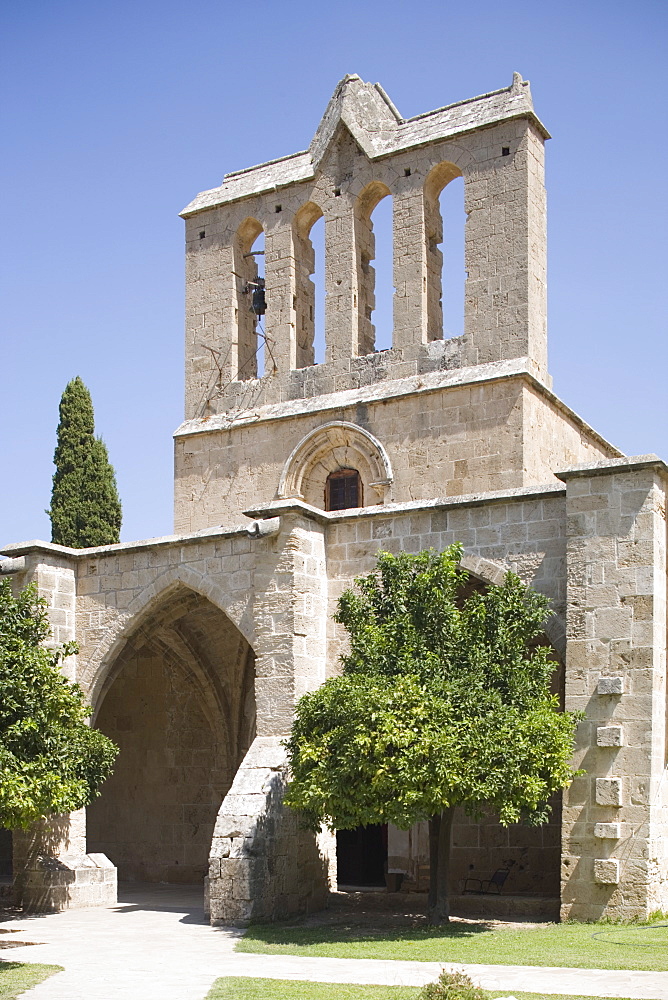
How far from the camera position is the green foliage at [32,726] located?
1069cm

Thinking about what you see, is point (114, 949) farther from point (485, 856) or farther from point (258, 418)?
point (258, 418)

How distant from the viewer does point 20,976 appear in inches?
359

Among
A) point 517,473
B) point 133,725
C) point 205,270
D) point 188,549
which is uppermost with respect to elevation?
point 205,270

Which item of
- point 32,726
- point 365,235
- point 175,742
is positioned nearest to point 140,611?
point 32,726

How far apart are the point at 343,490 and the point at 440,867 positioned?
6.10 metres

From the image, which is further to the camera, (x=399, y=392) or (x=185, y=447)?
(x=185, y=447)

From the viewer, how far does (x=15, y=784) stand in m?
10.5

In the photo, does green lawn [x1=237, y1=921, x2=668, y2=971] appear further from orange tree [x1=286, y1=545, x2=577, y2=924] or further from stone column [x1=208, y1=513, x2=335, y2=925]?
orange tree [x1=286, y1=545, x2=577, y2=924]

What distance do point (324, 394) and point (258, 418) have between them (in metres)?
1.00

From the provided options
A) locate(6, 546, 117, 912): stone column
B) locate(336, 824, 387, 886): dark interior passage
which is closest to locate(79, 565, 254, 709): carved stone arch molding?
locate(6, 546, 117, 912): stone column

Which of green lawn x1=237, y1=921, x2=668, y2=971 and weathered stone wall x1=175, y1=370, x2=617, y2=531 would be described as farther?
weathered stone wall x1=175, y1=370, x2=617, y2=531

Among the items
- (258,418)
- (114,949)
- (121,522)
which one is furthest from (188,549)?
(121,522)

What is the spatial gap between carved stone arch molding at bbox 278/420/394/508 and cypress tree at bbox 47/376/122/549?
15.6ft

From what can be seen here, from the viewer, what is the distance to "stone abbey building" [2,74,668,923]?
10898 mm
